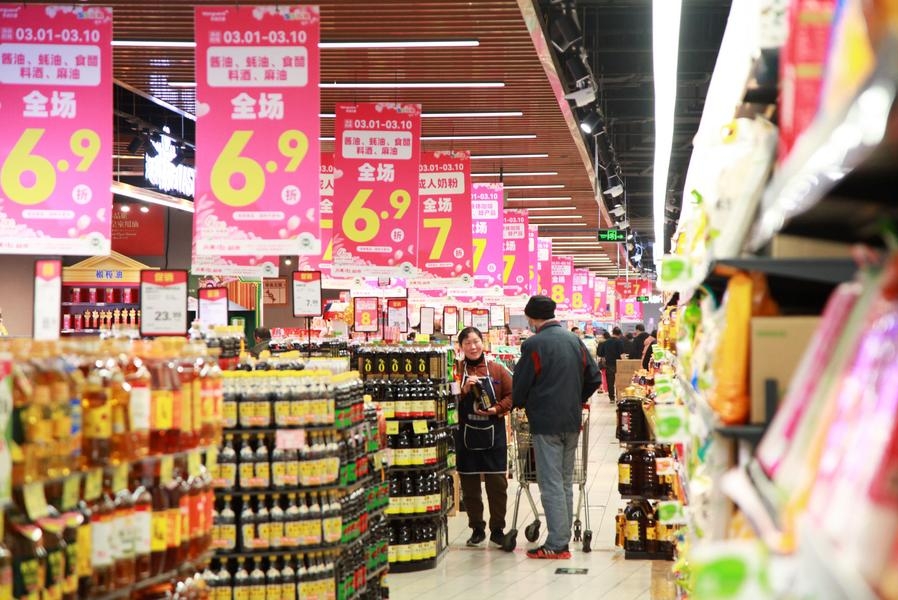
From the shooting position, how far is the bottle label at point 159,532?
3785 mm

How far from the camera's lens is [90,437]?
347 cm

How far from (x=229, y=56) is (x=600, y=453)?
11250mm

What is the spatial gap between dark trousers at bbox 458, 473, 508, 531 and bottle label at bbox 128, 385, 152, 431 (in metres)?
5.99

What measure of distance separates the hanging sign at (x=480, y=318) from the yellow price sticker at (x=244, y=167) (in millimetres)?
10192

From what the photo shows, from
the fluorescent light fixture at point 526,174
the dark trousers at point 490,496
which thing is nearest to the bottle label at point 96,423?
the dark trousers at point 490,496

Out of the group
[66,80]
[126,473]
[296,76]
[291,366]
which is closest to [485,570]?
[291,366]

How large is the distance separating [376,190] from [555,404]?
9.92 feet

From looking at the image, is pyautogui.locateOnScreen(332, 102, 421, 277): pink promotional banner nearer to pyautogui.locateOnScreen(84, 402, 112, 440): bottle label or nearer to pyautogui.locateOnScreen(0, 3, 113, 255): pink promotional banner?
pyautogui.locateOnScreen(0, 3, 113, 255): pink promotional banner

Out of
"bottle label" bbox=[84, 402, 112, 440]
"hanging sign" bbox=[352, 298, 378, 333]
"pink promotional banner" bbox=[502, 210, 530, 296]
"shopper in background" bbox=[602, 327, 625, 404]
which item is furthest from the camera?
"shopper in background" bbox=[602, 327, 625, 404]

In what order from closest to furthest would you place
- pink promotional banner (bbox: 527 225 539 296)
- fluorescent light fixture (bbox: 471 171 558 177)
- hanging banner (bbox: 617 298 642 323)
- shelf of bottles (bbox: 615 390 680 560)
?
shelf of bottles (bbox: 615 390 680 560), fluorescent light fixture (bbox: 471 171 558 177), pink promotional banner (bbox: 527 225 539 296), hanging banner (bbox: 617 298 642 323)

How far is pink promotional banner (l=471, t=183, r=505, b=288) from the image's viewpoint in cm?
1623

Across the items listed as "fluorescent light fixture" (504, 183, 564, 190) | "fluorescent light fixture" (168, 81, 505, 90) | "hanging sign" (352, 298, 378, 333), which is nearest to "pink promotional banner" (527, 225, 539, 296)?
"fluorescent light fixture" (504, 183, 564, 190)

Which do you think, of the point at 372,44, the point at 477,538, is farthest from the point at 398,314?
the point at 372,44

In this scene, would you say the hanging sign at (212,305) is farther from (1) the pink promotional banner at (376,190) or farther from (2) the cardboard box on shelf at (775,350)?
(2) the cardboard box on shelf at (775,350)
